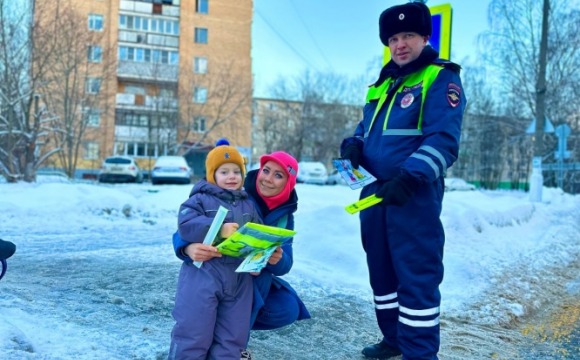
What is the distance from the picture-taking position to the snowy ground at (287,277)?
2.98 m

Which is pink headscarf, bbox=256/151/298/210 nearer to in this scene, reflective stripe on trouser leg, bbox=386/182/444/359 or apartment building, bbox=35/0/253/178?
reflective stripe on trouser leg, bbox=386/182/444/359

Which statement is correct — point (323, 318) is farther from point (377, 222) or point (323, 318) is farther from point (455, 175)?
point (455, 175)

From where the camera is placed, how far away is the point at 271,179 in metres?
2.73

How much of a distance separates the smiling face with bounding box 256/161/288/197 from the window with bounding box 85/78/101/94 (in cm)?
2345

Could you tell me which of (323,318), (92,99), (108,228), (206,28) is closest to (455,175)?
(206,28)

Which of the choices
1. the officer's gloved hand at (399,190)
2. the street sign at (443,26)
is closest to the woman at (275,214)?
the officer's gloved hand at (399,190)

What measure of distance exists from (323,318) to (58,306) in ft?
6.34

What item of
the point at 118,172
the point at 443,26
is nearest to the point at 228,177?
the point at 443,26

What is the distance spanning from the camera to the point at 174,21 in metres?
41.7

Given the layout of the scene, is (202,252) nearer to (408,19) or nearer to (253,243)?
(253,243)

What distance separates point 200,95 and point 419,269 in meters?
35.8

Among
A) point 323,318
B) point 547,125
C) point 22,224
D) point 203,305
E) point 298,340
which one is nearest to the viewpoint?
point 203,305

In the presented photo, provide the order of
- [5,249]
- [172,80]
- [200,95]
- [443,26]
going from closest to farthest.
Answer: [5,249] → [443,26] → [172,80] → [200,95]

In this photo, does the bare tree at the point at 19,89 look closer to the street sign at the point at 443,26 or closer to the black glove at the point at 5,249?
the street sign at the point at 443,26
